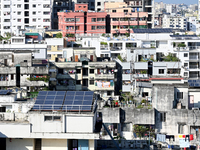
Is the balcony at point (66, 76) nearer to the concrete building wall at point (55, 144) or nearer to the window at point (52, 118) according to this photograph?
the window at point (52, 118)

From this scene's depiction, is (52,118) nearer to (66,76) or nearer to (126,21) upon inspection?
(66,76)

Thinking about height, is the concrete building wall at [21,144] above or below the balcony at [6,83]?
above

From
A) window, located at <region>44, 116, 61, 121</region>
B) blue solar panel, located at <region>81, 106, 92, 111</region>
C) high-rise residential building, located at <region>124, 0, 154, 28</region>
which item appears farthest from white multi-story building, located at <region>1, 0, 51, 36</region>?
window, located at <region>44, 116, 61, 121</region>

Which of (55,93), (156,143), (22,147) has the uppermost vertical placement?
(55,93)

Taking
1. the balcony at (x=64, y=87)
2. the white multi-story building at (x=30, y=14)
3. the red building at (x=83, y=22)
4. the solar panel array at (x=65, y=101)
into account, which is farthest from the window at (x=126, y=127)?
the white multi-story building at (x=30, y=14)

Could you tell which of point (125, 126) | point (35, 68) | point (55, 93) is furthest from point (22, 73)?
point (55, 93)

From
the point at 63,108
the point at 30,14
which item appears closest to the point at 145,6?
the point at 30,14

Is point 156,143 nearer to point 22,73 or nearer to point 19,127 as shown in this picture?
point 19,127
